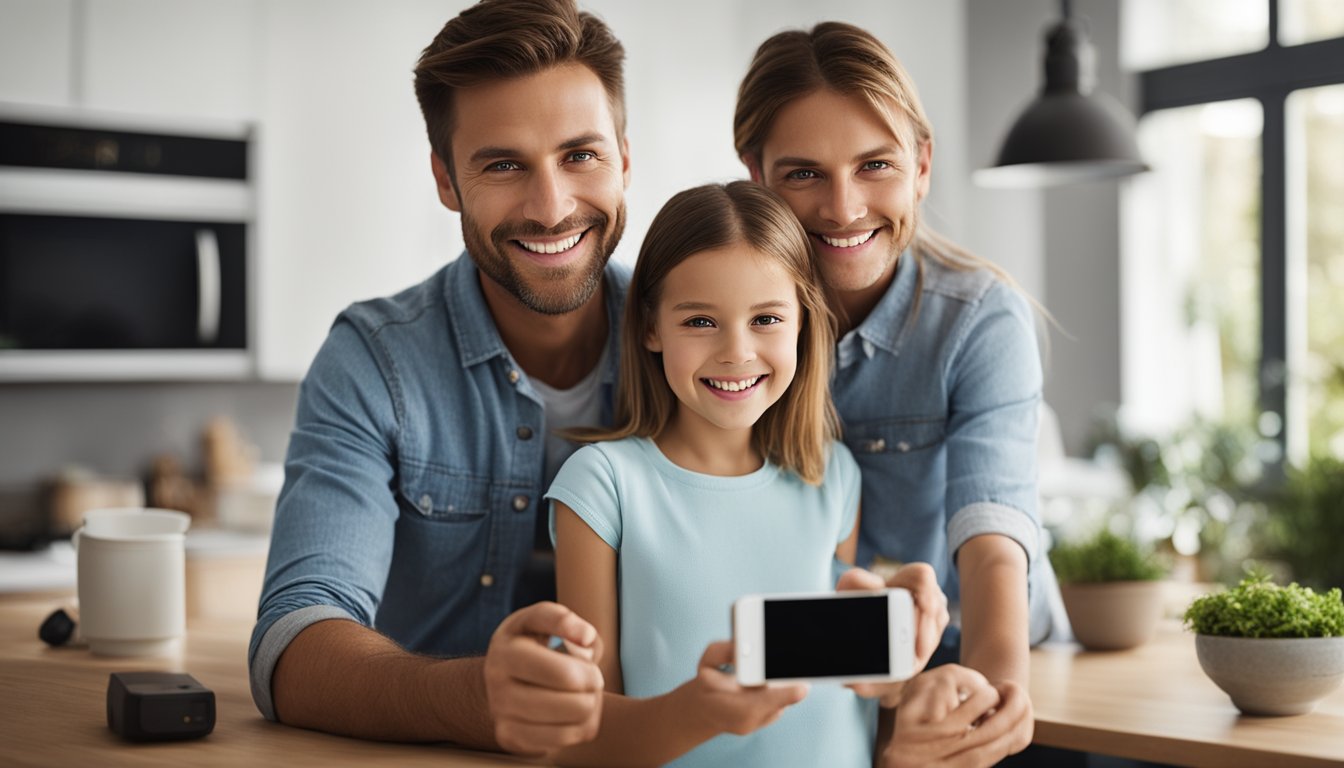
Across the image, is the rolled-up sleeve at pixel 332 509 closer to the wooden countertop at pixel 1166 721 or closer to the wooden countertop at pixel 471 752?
the wooden countertop at pixel 471 752

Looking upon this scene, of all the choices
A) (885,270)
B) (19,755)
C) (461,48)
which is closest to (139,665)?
(19,755)

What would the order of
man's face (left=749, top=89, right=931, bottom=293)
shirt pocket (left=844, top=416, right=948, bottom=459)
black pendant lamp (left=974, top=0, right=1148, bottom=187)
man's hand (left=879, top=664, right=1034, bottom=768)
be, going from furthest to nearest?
black pendant lamp (left=974, top=0, right=1148, bottom=187) < shirt pocket (left=844, top=416, right=948, bottom=459) < man's face (left=749, top=89, right=931, bottom=293) < man's hand (left=879, top=664, right=1034, bottom=768)

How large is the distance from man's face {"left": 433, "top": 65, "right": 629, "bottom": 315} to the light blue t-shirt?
0.24 meters

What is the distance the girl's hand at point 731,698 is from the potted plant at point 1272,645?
1.95 ft

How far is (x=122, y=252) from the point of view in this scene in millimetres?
3811

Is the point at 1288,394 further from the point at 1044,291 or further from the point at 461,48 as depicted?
the point at 461,48

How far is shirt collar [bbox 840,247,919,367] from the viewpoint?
5.88ft

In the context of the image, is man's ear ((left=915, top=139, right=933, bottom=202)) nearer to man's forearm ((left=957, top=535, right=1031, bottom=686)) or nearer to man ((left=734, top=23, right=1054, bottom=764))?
man ((left=734, top=23, right=1054, bottom=764))

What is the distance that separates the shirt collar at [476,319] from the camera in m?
1.74

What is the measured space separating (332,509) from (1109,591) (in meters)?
0.99

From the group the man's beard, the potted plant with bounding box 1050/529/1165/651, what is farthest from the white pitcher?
the potted plant with bounding box 1050/529/1165/651

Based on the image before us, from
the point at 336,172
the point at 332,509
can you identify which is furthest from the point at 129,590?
the point at 336,172

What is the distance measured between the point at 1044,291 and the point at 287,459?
443 centimetres

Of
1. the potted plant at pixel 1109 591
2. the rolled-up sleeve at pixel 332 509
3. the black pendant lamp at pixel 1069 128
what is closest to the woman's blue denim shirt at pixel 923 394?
the potted plant at pixel 1109 591
